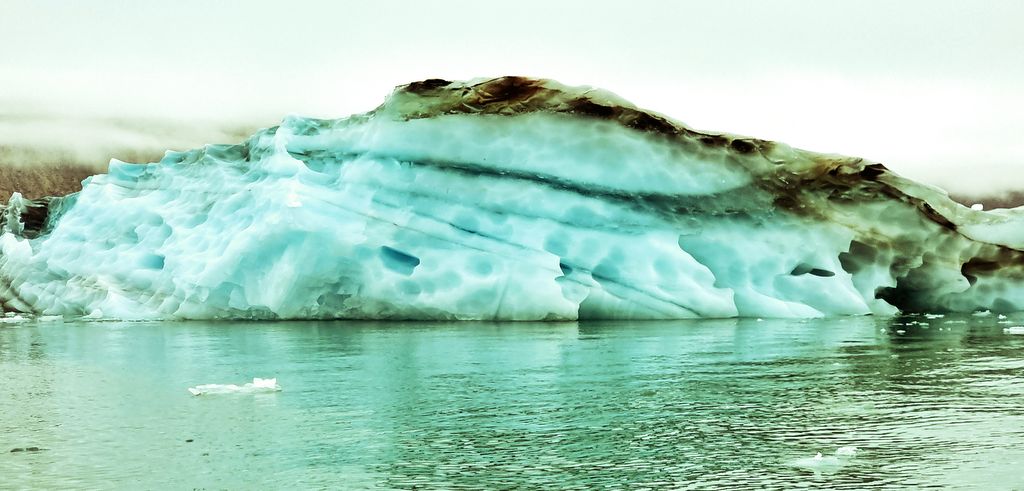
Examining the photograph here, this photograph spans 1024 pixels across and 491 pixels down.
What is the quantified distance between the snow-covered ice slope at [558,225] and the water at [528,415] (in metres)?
3.64

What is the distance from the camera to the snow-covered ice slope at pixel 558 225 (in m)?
14.8

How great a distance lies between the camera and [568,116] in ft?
50.3

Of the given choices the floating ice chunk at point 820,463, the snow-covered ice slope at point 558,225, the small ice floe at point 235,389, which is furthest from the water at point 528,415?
the snow-covered ice slope at point 558,225

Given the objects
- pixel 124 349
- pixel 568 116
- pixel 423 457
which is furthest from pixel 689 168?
pixel 423 457

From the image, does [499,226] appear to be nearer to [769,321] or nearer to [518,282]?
[518,282]

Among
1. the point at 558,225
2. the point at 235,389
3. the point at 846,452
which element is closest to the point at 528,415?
the point at 846,452

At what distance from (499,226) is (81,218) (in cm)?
923

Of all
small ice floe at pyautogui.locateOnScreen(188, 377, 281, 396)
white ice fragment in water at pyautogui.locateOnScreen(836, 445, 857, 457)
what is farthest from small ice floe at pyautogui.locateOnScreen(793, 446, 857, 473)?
small ice floe at pyautogui.locateOnScreen(188, 377, 281, 396)

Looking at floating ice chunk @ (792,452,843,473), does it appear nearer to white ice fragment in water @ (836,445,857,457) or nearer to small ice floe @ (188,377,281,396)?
white ice fragment in water @ (836,445,857,457)

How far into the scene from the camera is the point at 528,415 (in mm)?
6141

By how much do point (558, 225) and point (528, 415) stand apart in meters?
8.94

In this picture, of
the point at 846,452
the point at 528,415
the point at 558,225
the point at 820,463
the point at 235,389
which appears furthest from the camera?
the point at 558,225

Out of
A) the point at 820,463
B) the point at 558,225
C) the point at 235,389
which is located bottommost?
the point at 820,463

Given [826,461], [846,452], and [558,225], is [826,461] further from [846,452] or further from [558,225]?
[558,225]
